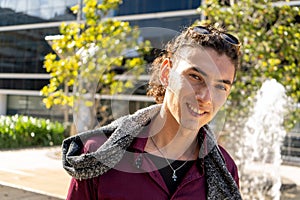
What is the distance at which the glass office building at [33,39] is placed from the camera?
18.0 meters

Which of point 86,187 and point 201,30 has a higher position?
point 201,30

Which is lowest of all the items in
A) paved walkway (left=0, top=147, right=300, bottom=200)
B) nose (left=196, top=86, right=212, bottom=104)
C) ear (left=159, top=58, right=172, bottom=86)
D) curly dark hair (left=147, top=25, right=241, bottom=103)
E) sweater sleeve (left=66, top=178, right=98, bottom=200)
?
paved walkway (left=0, top=147, right=300, bottom=200)

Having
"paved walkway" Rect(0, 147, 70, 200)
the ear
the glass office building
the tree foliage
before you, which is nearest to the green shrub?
"paved walkway" Rect(0, 147, 70, 200)

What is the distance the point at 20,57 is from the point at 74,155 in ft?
77.5

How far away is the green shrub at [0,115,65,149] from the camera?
10594 millimetres

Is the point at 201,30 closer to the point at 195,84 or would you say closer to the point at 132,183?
the point at 195,84

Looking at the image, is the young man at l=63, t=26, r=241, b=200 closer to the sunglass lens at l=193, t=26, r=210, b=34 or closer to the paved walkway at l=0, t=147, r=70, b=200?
the sunglass lens at l=193, t=26, r=210, b=34

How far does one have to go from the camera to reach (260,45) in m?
6.29

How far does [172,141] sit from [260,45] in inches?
212

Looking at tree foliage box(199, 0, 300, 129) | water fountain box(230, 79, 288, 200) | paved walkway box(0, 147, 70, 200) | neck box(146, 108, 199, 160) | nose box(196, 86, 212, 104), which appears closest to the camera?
nose box(196, 86, 212, 104)

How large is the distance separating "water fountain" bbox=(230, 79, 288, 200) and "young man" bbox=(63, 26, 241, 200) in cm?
551

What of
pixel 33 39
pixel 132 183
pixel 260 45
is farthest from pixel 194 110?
pixel 33 39

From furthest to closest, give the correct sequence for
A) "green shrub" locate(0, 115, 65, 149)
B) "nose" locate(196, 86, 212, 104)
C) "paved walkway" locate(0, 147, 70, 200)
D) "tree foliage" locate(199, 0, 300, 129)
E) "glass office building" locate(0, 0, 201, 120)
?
"glass office building" locate(0, 0, 201, 120), "green shrub" locate(0, 115, 65, 149), "tree foliage" locate(199, 0, 300, 129), "paved walkway" locate(0, 147, 70, 200), "nose" locate(196, 86, 212, 104)

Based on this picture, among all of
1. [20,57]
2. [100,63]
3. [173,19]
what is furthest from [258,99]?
[20,57]
